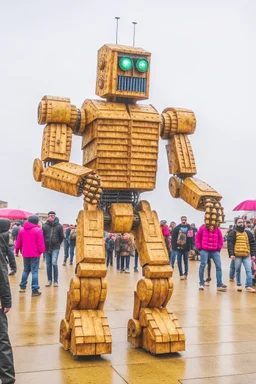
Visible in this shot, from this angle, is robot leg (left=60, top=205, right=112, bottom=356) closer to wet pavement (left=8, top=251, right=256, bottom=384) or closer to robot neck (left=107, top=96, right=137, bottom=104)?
wet pavement (left=8, top=251, right=256, bottom=384)

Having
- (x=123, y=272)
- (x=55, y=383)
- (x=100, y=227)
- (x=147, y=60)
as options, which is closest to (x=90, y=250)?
(x=100, y=227)

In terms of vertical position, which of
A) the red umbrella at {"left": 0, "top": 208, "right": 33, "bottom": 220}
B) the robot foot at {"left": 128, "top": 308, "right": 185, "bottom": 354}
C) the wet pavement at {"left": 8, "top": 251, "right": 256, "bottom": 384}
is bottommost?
the wet pavement at {"left": 8, "top": 251, "right": 256, "bottom": 384}

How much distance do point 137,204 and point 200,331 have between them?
173cm

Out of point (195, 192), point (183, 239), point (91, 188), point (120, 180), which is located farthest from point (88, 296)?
point (183, 239)

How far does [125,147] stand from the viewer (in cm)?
518

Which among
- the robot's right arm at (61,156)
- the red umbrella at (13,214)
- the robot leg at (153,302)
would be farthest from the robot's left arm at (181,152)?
the red umbrella at (13,214)

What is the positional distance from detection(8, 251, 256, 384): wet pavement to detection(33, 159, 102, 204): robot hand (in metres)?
1.56

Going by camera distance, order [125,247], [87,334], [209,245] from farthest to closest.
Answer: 1. [125,247]
2. [209,245]
3. [87,334]

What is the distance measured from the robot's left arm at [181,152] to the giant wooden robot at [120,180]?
1 centimetres

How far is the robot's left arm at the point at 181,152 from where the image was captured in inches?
210

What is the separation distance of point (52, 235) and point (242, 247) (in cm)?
353

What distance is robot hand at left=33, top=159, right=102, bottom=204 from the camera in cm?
468

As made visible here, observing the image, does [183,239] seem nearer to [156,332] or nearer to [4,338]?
[156,332]

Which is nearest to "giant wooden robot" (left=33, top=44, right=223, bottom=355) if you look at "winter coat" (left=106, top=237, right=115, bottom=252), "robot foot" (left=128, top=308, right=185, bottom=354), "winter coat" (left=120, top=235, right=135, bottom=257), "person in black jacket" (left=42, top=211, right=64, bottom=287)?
"robot foot" (left=128, top=308, right=185, bottom=354)
